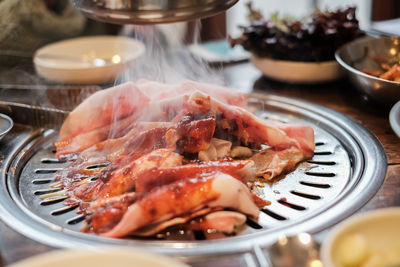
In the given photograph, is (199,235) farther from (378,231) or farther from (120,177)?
(378,231)

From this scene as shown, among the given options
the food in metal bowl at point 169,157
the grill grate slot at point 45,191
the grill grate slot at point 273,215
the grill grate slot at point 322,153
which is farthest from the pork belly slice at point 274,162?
the grill grate slot at point 45,191

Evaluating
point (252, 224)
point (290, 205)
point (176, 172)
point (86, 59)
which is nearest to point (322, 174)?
point (290, 205)

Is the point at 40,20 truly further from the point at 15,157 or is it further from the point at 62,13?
the point at 15,157

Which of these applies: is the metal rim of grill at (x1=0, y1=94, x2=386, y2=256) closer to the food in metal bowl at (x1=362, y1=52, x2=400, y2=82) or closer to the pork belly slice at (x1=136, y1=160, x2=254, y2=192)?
the pork belly slice at (x1=136, y1=160, x2=254, y2=192)

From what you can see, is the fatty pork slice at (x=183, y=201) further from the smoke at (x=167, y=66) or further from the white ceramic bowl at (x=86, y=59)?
the white ceramic bowl at (x=86, y=59)

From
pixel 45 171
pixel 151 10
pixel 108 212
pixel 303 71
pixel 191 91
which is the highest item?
Answer: pixel 151 10

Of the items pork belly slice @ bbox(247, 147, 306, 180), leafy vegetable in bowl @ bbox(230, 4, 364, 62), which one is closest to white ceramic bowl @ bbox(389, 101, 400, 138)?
pork belly slice @ bbox(247, 147, 306, 180)

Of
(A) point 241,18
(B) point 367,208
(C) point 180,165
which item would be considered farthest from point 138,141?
(A) point 241,18
